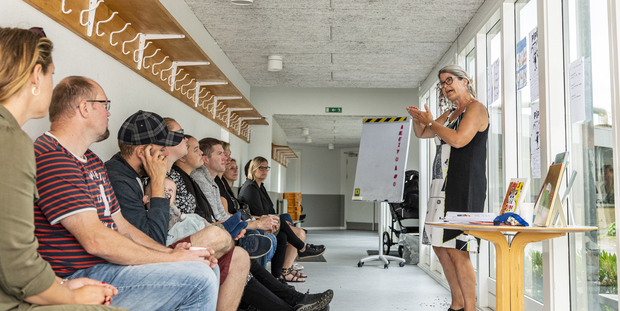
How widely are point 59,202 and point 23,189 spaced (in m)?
0.38

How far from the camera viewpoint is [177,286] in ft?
5.10

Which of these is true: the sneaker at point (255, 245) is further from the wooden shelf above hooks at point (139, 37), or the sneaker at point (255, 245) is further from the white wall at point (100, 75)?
the wooden shelf above hooks at point (139, 37)

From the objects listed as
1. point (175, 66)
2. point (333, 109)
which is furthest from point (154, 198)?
point (333, 109)

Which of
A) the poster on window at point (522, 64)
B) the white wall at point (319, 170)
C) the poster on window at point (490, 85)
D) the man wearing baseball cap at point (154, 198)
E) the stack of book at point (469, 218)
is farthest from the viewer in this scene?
the white wall at point (319, 170)

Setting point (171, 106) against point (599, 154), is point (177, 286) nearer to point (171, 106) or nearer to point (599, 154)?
point (599, 154)

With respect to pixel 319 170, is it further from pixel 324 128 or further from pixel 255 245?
pixel 255 245

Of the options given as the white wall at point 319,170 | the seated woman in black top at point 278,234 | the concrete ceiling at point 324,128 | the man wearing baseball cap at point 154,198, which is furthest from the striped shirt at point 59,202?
the white wall at point 319,170

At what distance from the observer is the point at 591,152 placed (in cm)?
228

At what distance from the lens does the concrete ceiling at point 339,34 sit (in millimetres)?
3881

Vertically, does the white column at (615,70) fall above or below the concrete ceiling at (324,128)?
below

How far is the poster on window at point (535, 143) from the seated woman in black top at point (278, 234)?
2.31 meters

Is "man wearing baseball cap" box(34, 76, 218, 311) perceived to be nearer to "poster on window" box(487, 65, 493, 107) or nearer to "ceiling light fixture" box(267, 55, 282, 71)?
"poster on window" box(487, 65, 493, 107)

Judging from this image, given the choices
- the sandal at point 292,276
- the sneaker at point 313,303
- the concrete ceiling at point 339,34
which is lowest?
the sandal at point 292,276

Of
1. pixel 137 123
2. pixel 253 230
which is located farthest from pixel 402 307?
pixel 137 123
